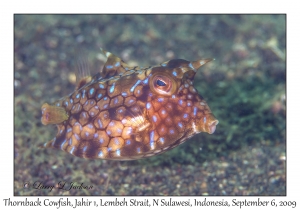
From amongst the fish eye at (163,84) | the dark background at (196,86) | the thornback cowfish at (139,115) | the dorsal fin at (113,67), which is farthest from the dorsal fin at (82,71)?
the fish eye at (163,84)

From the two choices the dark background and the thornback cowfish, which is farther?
the dark background

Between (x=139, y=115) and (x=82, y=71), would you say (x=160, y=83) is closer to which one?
(x=139, y=115)

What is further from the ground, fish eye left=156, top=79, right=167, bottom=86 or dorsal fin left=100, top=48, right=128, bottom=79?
dorsal fin left=100, top=48, right=128, bottom=79

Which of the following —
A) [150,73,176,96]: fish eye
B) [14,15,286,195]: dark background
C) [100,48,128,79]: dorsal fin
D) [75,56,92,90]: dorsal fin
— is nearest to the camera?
[150,73,176,96]: fish eye

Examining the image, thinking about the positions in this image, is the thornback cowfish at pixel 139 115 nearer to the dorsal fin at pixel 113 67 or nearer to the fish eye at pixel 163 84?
the fish eye at pixel 163 84

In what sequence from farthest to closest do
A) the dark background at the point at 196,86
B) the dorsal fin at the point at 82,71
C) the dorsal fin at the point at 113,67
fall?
1. the dark background at the point at 196,86
2. the dorsal fin at the point at 82,71
3. the dorsal fin at the point at 113,67

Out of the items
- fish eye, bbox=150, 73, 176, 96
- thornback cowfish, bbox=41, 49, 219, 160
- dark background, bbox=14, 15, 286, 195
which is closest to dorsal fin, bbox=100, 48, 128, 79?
thornback cowfish, bbox=41, 49, 219, 160

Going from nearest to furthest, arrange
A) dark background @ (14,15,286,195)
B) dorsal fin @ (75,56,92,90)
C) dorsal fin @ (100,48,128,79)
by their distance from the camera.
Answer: dorsal fin @ (100,48,128,79) < dorsal fin @ (75,56,92,90) < dark background @ (14,15,286,195)

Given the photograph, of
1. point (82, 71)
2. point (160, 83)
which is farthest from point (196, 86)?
point (160, 83)

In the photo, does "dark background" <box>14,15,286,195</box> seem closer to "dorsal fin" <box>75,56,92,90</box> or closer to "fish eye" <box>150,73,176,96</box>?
"dorsal fin" <box>75,56,92,90</box>
